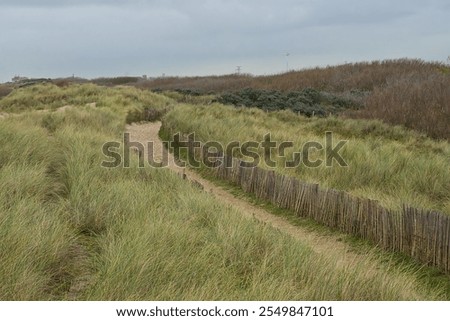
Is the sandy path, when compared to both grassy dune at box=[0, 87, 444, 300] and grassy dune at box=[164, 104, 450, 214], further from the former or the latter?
grassy dune at box=[164, 104, 450, 214]

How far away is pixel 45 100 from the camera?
1066 inches

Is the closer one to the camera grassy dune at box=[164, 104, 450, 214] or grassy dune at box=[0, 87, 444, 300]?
grassy dune at box=[0, 87, 444, 300]

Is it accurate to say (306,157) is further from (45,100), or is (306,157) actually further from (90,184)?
(45,100)

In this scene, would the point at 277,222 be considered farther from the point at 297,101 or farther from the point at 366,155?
the point at 297,101

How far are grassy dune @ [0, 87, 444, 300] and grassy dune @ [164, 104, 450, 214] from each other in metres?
2.98

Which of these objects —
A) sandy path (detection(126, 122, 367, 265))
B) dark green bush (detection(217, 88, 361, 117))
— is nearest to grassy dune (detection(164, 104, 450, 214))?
sandy path (detection(126, 122, 367, 265))

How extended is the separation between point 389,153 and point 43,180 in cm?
802

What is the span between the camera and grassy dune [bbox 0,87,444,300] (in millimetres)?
3246

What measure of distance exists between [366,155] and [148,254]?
299 inches

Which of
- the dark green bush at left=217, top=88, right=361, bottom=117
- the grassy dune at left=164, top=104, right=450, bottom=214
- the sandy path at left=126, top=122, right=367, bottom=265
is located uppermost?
the dark green bush at left=217, top=88, right=361, bottom=117

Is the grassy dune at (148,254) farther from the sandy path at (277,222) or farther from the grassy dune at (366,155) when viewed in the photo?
the grassy dune at (366,155)

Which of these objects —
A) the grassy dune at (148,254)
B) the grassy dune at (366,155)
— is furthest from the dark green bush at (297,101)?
the grassy dune at (148,254)
